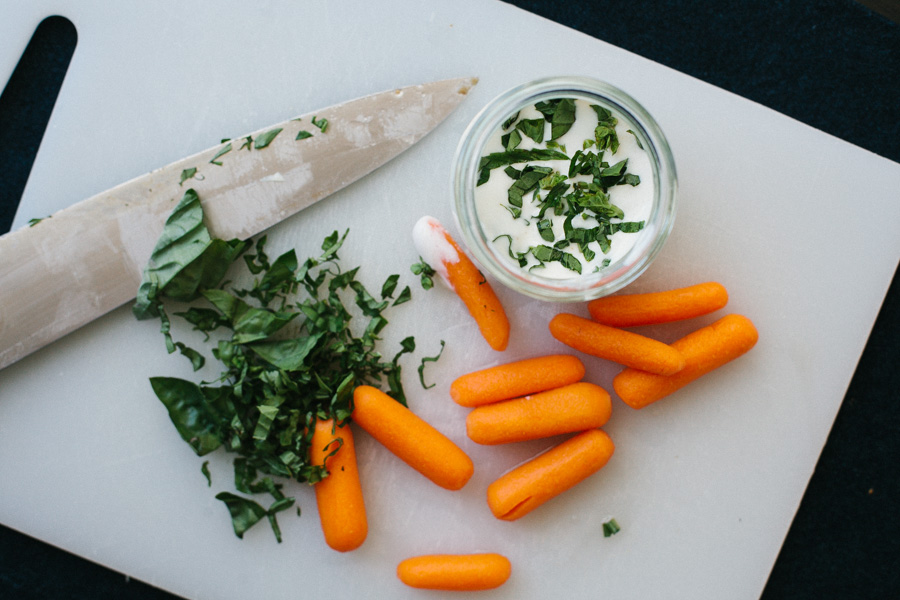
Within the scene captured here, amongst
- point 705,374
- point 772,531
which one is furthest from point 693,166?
point 772,531

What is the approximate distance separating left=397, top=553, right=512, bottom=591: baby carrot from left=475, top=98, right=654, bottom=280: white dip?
508mm

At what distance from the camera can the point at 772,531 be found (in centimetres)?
113

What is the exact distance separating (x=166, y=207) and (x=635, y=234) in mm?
774

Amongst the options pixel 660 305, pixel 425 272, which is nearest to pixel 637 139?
pixel 660 305

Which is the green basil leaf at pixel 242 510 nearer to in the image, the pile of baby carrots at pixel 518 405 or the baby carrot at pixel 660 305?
the pile of baby carrots at pixel 518 405

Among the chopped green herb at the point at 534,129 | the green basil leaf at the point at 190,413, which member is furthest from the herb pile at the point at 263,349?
the chopped green herb at the point at 534,129

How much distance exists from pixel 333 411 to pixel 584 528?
498 mm

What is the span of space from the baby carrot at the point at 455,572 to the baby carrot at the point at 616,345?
402mm

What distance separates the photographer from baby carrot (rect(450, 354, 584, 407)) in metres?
1.06

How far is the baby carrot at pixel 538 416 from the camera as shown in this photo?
104 cm

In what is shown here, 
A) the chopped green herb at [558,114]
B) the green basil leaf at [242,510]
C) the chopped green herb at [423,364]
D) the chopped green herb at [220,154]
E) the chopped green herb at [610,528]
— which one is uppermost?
the chopped green herb at [558,114]

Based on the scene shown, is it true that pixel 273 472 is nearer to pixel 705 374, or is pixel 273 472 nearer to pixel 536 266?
pixel 536 266

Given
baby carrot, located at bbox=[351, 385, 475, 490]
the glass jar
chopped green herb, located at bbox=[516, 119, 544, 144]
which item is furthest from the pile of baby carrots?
chopped green herb, located at bbox=[516, 119, 544, 144]

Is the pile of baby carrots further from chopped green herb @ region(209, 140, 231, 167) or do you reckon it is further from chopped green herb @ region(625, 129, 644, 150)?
chopped green herb @ region(209, 140, 231, 167)
